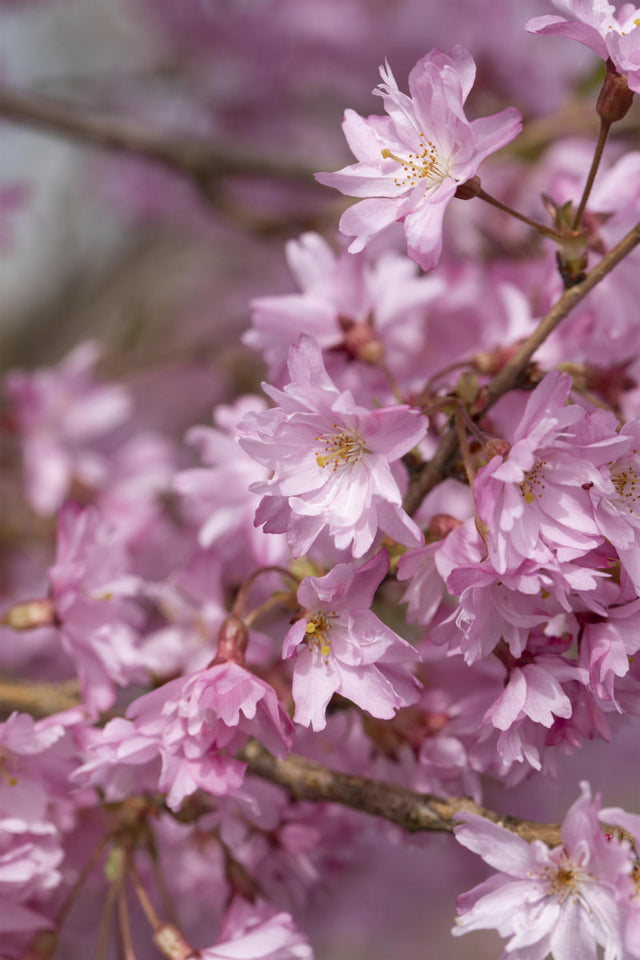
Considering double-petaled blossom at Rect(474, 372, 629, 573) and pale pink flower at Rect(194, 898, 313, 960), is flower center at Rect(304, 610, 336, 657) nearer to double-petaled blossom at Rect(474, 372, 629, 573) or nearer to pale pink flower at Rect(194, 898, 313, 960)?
double-petaled blossom at Rect(474, 372, 629, 573)

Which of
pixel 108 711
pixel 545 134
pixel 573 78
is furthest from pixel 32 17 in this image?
pixel 108 711

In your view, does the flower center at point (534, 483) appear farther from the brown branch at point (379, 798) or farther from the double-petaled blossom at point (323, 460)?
the brown branch at point (379, 798)

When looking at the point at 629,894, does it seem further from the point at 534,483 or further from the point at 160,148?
the point at 160,148

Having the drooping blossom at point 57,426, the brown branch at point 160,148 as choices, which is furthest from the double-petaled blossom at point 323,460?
the brown branch at point 160,148

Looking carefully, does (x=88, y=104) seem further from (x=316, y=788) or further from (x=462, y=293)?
(x=316, y=788)

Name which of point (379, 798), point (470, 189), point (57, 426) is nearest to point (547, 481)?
point (470, 189)

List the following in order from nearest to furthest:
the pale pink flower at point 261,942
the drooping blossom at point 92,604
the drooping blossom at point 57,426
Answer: the pale pink flower at point 261,942, the drooping blossom at point 92,604, the drooping blossom at point 57,426
